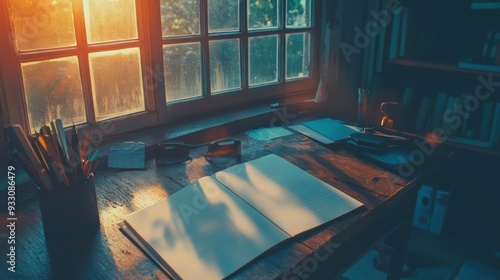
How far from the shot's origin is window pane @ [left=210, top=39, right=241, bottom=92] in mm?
1852

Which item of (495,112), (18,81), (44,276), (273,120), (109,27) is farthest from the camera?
(495,112)

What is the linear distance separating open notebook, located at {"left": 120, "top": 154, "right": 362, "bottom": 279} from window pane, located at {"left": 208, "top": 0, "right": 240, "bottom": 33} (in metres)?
0.75

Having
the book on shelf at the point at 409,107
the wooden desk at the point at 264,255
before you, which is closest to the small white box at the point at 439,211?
the book on shelf at the point at 409,107

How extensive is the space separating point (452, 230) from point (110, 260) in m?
2.13

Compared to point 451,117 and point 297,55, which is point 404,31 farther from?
point 297,55

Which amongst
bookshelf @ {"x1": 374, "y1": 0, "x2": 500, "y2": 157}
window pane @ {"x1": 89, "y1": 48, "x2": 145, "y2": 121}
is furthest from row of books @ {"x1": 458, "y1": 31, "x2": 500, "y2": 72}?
window pane @ {"x1": 89, "y1": 48, "x2": 145, "y2": 121}

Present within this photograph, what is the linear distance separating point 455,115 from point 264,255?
5.84ft

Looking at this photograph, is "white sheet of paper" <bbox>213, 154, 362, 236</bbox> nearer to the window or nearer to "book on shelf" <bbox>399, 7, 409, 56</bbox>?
the window

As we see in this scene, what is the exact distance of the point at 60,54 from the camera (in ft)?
4.58

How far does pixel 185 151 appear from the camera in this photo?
1433 mm

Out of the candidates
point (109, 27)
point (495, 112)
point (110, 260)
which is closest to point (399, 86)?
point (495, 112)

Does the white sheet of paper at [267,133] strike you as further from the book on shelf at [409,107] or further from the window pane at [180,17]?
the book on shelf at [409,107]

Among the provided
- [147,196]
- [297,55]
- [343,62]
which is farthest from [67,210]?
[343,62]

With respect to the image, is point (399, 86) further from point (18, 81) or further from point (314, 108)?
point (18, 81)
